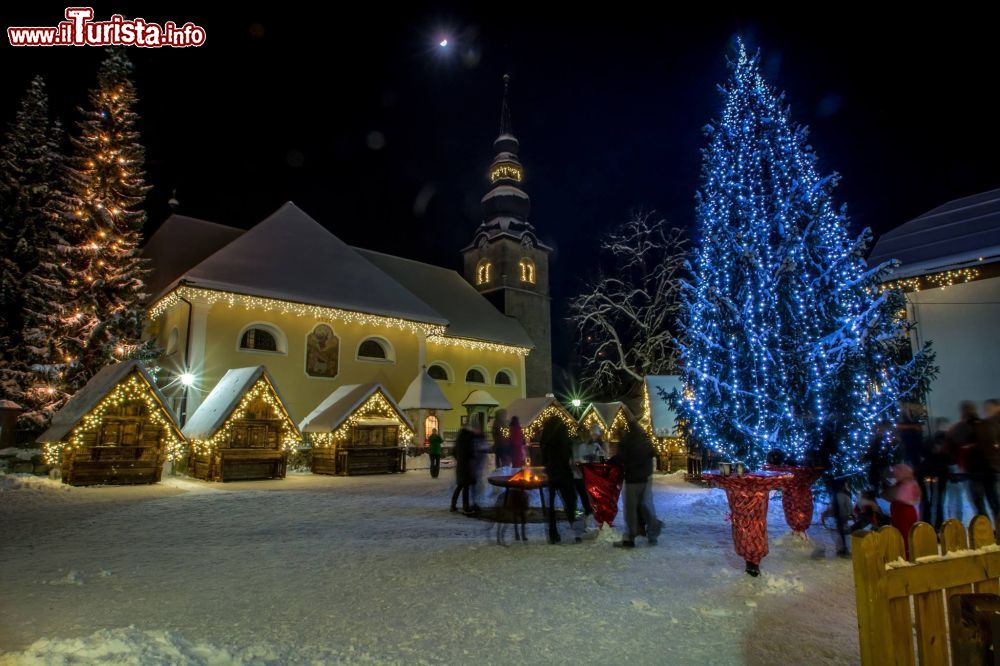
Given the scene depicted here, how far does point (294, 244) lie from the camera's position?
24.7 meters

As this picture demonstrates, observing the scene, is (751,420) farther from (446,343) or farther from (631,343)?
(446,343)

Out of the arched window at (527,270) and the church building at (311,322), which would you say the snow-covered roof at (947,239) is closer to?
the church building at (311,322)

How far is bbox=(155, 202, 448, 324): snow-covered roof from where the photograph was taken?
2142 cm

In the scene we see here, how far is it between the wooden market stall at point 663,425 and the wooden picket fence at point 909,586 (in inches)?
625

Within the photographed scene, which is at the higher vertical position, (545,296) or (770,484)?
(545,296)

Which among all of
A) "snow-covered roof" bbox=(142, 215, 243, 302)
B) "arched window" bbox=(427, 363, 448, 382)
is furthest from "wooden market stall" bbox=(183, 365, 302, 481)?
"arched window" bbox=(427, 363, 448, 382)

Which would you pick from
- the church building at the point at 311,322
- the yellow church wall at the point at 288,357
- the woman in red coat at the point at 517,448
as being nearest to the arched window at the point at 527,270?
the church building at the point at 311,322

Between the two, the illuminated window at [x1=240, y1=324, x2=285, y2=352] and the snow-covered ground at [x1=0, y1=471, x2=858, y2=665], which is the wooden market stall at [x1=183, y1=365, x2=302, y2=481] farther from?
the snow-covered ground at [x1=0, y1=471, x2=858, y2=665]

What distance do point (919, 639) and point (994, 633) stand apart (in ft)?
3.17

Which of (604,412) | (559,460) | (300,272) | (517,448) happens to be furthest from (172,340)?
(559,460)

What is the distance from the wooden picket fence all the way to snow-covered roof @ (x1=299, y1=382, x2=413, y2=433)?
16548 millimetres

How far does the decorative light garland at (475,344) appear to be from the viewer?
2950 cm

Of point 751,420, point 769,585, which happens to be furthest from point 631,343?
point 769,585

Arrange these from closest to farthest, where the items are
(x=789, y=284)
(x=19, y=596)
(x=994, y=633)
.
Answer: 1. (x=994, y=633)
2. (x=19, y=596)
3. (x=789, y=284)
